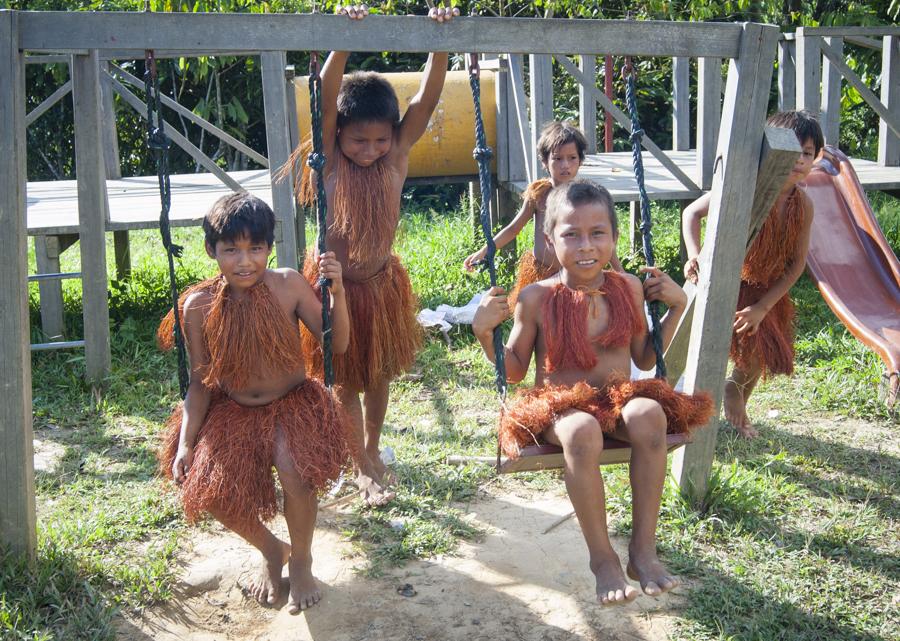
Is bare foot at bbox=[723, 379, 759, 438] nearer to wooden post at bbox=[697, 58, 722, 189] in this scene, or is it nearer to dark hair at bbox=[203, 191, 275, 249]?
wooden post at bbox=[697, 58, 722, 189]

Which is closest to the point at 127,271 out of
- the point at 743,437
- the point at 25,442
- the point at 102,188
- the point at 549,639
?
the point at 102,188

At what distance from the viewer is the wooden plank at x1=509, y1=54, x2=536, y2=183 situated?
739 cm

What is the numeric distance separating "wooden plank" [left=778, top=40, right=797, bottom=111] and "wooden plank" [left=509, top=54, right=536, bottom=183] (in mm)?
2031

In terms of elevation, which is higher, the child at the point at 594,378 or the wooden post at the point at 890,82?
the wooden post at the point at 890,82

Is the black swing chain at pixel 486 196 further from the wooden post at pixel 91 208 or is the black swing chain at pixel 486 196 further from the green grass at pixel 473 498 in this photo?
the wooden post at pixel 91 208

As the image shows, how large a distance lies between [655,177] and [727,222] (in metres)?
4.21

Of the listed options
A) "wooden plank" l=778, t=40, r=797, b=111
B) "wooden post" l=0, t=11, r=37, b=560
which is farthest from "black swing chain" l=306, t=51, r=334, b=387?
"wooden plank" l=778, t=40, r=797, b=111

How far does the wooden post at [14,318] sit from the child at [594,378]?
1.60 meters

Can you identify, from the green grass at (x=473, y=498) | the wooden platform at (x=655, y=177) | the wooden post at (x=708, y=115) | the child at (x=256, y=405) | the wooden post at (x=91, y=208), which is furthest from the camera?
the wooden platform at (x=655, y=177)

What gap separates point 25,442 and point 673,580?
2.26 meters

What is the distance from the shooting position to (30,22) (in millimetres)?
3137

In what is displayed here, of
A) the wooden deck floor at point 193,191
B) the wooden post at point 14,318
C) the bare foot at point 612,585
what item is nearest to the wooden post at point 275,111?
the wooden deck floor at point 193,191

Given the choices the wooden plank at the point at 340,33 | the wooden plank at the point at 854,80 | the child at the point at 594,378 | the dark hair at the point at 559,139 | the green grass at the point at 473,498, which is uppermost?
the wooden plank at the point at 854,80

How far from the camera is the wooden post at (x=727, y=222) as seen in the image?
12.0ft
